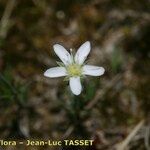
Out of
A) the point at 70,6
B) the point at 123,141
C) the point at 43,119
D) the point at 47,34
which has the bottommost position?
the point at 123,141

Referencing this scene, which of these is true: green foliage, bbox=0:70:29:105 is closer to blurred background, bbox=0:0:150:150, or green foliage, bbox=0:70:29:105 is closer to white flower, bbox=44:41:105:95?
blurred background, bbox=0:0:150:150

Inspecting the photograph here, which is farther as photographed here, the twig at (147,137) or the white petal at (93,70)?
the twig at (147,137)

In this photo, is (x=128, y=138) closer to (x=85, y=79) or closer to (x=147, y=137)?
(x=147, y=137)

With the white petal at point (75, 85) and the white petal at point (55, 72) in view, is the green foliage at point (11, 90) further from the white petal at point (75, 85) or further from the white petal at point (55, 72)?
the white petal at point (75, 85)

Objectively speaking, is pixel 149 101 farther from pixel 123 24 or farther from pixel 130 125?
pixel 123 24

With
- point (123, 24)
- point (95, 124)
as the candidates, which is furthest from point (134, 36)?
point (95, 124)

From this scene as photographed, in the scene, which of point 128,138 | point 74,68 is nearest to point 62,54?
point 74,68

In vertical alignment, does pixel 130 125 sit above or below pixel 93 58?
below

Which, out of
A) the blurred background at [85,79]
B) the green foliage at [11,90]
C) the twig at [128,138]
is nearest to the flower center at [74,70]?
the blurred background at [85,79]
